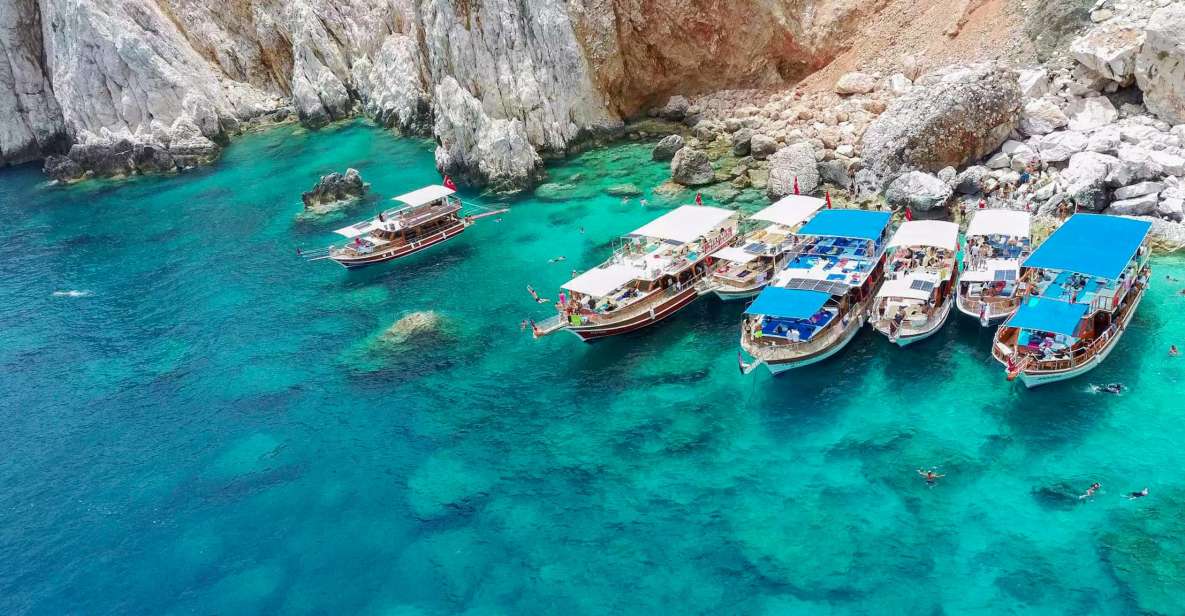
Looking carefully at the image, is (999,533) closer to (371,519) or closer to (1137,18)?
(371,519)

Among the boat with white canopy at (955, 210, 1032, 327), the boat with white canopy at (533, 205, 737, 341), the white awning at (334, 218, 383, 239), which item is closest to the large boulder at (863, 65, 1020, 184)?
the boat with white canopy at (955, 210, 1032, 327)

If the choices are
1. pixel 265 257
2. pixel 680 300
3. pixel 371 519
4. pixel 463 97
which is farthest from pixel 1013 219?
pixel 265 257

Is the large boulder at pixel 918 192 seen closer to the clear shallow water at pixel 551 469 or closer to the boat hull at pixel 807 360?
the clear shallow water at pixel 551 469

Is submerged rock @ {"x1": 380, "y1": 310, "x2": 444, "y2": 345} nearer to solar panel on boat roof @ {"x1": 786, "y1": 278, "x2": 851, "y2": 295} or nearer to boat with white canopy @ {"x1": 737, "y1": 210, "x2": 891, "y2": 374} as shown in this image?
boat with white canopy @ {"x1": 737, "y1": 210, "x2": 891, "y2": 374}

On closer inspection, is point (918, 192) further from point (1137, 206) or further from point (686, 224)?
point (686, 224)

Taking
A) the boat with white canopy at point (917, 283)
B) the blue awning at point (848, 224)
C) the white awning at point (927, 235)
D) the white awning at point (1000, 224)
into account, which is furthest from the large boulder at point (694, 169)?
the white awning at point (1000, 224)

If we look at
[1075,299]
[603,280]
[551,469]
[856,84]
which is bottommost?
[551,469]

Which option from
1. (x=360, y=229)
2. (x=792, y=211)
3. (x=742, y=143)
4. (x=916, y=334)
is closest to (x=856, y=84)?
(x=742, y=143)
